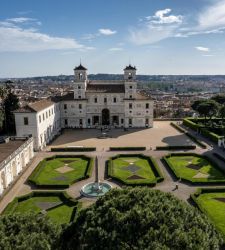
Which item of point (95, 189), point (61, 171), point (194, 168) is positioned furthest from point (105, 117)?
point (95, 189)

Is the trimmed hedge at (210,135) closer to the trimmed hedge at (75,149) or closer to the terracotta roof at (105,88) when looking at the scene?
the terracotta roof at (105,88)

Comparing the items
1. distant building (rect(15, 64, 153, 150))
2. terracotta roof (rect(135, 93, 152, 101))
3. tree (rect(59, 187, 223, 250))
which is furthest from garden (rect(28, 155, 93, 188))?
terracotta roof (rect(135, 93, 152, 101))

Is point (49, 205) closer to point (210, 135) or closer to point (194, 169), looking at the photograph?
point (194, 169)

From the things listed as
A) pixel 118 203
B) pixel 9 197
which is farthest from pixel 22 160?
pixel 118 203

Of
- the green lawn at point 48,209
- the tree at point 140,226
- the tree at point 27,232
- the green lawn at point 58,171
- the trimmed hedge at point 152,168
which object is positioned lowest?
the green lawn at point 48,209

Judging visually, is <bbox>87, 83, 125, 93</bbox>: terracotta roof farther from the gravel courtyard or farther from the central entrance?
the gravel courtyard

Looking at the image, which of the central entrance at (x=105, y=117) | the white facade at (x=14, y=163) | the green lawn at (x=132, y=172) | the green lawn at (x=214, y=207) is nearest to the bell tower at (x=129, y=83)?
the central entrance at (x=105, y=117)

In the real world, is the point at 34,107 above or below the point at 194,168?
above
